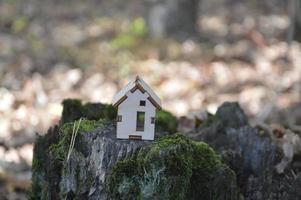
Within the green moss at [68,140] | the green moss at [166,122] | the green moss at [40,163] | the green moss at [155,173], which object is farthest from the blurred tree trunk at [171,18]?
the green moss at [155,173]

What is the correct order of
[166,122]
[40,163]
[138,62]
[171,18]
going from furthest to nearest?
[171,18] < [138,62] < [166,122] < [40,163]

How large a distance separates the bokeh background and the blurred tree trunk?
0.7 inches

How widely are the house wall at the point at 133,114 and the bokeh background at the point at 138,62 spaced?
2.37 meters

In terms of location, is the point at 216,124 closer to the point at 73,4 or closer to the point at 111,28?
the point at 111,28

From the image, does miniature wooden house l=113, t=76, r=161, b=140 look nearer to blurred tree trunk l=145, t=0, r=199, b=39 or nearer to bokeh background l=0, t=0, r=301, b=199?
bokeh background l=0, t=0, r=301, b=199

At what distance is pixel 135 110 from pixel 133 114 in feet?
0.08

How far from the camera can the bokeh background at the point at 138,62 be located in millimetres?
6957

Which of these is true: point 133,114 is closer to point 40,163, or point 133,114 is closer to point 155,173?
point 155,173

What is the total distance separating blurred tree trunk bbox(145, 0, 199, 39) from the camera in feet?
32.7

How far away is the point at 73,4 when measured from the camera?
12.7 meters

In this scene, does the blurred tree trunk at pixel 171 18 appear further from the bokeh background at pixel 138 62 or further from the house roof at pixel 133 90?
the house roof at pixel 133 90

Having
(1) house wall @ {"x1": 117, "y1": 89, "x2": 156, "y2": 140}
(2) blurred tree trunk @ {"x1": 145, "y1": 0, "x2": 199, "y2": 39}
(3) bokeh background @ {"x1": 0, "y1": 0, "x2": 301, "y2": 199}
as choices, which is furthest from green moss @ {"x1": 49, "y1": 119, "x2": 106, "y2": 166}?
(2) blurred tree trunk @ {"x1": 145, "y1": 0, "x2": 199, "y2": 39}

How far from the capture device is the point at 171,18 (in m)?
10.0

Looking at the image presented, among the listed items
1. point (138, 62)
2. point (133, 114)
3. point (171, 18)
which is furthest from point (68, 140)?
point (171, 18)
